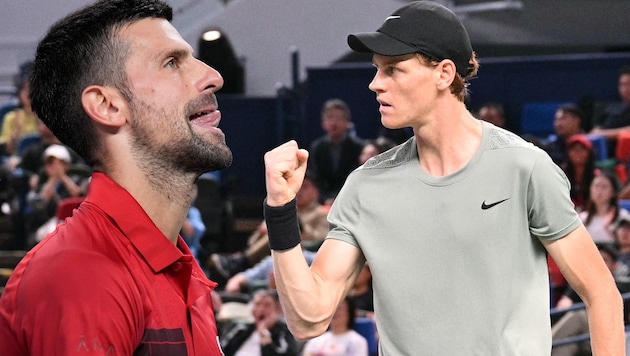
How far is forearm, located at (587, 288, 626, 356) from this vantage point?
2.61 meters

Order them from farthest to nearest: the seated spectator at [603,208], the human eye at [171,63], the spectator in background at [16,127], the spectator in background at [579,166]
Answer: the spectator in background at [16,127], the spectator in background at [579,166], the seated spectator at [603,208], the human eye at [171,63]

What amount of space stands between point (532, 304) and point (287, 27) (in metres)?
9.47

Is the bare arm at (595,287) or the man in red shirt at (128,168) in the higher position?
the man in red shirt at (128,168)

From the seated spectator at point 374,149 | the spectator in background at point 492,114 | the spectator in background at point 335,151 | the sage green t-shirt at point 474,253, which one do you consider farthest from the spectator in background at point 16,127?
the sage green t-shirt at point 474,253

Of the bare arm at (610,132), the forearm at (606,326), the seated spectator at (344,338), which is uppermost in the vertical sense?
the forearm at (606,326)

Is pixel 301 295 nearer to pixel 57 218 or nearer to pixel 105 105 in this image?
pixel 105 105

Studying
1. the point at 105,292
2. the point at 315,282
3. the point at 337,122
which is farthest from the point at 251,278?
the point at 105,292

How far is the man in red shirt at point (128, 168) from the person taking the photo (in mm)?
1669

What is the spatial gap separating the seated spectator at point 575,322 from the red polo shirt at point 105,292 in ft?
10.2

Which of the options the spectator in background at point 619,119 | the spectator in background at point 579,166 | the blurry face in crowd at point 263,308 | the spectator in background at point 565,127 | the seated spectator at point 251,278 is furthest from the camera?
the spectator in background at point 619,119

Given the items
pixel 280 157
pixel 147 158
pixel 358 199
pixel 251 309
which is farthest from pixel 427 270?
pixel 251 309

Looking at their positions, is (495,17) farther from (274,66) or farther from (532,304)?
(532,304)

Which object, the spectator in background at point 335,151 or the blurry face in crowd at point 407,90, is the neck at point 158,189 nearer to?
the blurry face in crowd at point 407,90

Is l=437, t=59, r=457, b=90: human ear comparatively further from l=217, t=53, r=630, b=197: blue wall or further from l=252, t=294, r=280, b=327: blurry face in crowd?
l=217, t=53, r=630, b=197: blue wall
